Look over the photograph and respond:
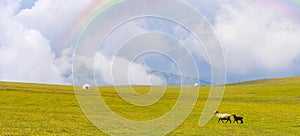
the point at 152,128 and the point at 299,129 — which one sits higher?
the point at 152,128

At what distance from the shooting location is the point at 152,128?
37.2 m

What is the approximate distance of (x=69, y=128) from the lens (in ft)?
110

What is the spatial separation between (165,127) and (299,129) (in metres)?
13.3

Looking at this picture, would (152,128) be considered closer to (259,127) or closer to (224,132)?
(224,132)

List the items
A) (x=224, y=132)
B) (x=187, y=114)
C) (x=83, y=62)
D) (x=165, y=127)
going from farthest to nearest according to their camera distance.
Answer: (x=187, y=114) < (x=165, y=127) < (x=224, y=132) < (x=83, y=62)

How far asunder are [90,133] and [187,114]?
25684 mm

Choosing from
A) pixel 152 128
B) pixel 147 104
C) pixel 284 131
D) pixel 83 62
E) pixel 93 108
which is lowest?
pixel 284 131

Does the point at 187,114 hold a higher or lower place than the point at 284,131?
higher

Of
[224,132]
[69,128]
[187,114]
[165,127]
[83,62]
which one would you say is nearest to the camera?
[83,62]

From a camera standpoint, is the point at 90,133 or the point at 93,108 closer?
the point at 90,133

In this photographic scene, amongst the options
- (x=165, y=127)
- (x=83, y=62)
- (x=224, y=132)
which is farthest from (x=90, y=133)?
(x=224, y=132)

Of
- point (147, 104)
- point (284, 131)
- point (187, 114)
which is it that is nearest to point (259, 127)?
point (284, 131)

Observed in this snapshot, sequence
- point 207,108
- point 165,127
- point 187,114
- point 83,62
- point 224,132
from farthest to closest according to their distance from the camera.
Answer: point 207,108
point 187,114
point 165,127
point 224,132
point 83,62

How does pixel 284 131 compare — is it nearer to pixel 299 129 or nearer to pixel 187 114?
pixel 299 129
